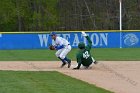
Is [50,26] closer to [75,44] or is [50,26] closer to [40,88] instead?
[75,44]

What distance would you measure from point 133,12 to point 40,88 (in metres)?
43.2

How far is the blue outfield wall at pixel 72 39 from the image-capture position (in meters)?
35.2

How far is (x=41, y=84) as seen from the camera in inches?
527

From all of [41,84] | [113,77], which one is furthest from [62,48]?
[41,84]

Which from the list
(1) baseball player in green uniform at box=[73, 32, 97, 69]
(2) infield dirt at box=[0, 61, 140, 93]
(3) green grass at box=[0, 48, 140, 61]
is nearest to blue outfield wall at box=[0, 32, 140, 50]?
(3) green grass at box=[0, 48, 140, 61]

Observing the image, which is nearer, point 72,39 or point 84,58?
point 84,58

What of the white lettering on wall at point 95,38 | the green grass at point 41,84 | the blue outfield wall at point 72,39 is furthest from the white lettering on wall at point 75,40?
the green grass at point 41,84

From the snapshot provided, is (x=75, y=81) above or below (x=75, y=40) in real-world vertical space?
above

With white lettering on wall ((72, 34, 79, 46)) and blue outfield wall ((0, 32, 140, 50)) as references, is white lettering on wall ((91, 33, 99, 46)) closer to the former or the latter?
blue outfield wall ((0, 32, 140, 50))

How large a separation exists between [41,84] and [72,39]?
23.1 meters

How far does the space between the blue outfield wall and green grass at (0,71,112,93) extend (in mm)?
18807

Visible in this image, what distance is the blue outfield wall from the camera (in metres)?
35.2

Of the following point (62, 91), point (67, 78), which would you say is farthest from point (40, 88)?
point (67, 78)

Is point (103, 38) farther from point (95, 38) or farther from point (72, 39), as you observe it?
point (72, 39)
